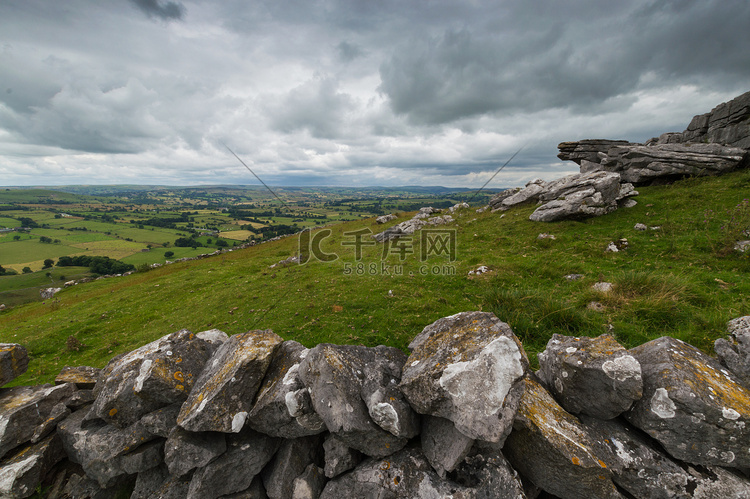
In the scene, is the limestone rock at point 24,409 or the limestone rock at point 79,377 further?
the limestone rock at point 79,377

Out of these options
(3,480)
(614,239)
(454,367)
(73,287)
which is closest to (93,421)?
(3,480)

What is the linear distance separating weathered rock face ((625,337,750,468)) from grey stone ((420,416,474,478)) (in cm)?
314

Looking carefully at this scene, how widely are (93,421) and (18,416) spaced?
72.4 inches

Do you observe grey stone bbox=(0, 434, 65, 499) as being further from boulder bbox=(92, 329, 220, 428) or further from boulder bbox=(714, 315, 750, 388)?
boulder bbox=(714, 315, 750, 388)

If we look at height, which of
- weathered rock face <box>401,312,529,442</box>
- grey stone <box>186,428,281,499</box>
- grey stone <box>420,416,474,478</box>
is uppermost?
weathered rock face <box>401,312,529,442</box>

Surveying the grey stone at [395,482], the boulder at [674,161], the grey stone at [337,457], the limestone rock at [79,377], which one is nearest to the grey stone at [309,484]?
the grey stone at [395,482]

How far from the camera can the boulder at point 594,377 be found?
4.39 meters

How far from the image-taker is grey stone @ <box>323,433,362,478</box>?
531 cm

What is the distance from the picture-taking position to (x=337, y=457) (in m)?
5.36

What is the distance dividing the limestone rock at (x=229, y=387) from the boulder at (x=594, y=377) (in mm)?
6374

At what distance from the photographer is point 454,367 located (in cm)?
460

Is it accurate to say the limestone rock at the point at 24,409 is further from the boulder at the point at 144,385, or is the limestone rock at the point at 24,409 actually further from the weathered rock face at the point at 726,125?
the weathered rock face at the point at 726,125

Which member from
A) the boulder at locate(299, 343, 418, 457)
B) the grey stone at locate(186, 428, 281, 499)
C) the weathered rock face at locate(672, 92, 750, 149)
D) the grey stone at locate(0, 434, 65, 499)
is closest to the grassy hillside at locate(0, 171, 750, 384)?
the boulder at locate(299, 343, 418, 457)

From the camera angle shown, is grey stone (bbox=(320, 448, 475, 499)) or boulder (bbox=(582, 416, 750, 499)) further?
grey stone (bbox=(320, 448, 475, 499))
